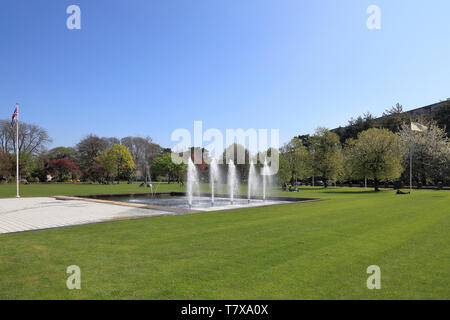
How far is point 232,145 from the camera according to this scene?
234ft

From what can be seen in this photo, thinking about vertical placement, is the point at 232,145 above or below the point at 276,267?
above

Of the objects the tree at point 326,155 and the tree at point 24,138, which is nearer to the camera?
the tree at point 326,155

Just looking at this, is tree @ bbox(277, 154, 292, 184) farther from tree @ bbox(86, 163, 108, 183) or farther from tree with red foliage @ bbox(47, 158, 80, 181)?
tree with red foliage @ bbox(47, 158, 80, 181)

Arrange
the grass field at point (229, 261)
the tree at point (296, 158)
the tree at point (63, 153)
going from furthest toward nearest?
1. the tree at point (63, 153)
2. the tree at point (296, 158)
3. the grass field at point (229, 261)

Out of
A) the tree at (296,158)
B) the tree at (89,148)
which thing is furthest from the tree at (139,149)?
the tree at (296,158)

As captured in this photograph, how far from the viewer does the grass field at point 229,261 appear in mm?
4273

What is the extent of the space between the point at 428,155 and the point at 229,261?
1945 inches

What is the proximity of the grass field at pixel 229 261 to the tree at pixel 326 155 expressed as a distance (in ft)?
138
